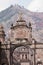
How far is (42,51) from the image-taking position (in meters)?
71.1

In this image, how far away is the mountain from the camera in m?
90.1

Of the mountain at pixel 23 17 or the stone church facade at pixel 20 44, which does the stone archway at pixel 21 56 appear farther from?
the stone church facade at pixel 20 44

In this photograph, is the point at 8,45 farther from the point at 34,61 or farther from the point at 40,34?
the point at 40,34

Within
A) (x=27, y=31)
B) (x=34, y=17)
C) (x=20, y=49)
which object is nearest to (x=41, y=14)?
(x=34, y=17)

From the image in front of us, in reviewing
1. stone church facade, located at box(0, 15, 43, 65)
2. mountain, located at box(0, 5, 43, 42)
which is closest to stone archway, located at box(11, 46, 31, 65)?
mountain, located at box(0, 5, 43, 42)

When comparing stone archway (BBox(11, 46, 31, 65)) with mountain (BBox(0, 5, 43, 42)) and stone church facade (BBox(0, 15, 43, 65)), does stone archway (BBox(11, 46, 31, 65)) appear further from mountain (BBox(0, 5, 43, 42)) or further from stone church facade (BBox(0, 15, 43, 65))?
stone church facade (BBox(0, 15, 43, 65))

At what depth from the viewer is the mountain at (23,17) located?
90.1 metres

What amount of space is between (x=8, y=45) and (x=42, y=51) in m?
5.14

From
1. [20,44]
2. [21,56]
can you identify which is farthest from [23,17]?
[20,44]

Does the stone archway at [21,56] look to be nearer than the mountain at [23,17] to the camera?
Yes

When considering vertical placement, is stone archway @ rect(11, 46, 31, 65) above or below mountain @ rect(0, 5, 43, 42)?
below

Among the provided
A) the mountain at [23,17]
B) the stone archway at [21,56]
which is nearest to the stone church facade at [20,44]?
the stone archway at [21,56]

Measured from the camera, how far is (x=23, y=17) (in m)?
92.6

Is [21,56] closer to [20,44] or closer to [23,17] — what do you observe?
[23,17]
